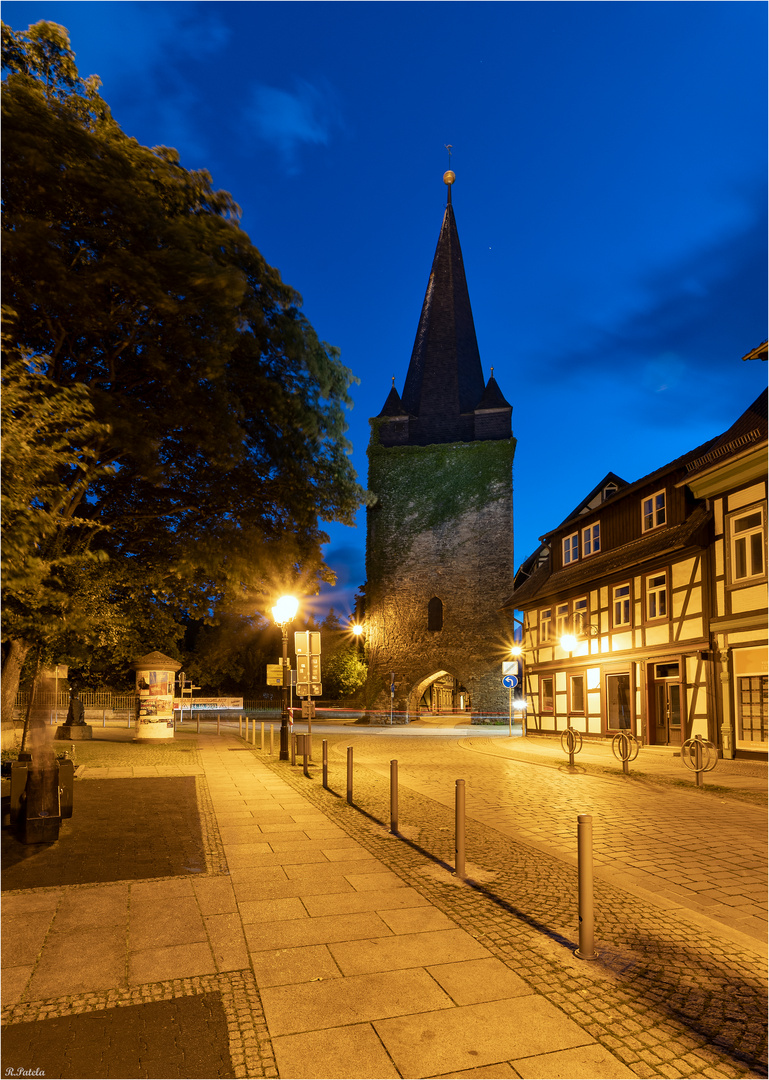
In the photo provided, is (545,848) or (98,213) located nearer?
(545,848)

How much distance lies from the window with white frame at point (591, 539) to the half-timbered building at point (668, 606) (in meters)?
0.07

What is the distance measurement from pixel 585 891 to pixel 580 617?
23.2m

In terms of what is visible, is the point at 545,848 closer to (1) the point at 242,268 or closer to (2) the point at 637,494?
(1) the point at 242,268

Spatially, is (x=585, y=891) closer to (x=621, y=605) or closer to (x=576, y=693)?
(x=621, y=605)

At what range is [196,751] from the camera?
800 inches

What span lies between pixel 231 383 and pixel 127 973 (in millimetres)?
A: 8189

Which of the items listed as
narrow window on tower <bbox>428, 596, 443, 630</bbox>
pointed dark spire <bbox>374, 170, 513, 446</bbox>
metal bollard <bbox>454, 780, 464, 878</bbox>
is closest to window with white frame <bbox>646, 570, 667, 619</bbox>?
metal bollard <bbox>454, 780, 464, 878</bbox>

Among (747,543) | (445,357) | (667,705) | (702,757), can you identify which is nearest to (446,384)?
(445,357)

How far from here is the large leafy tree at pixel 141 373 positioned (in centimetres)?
873

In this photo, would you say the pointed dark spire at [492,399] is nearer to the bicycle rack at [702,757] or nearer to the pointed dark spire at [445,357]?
the pointed dark spire at [445,357]

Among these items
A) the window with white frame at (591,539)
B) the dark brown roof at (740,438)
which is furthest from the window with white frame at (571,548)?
the dark brown roof at (740,438)

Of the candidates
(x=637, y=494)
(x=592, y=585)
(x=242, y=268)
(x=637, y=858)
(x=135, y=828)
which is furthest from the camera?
(x=592, y=585)

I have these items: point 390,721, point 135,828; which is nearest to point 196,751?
point 135,828

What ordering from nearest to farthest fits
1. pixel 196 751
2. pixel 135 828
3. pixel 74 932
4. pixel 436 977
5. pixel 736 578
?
pixel 436 977 → pixel 74 932 → pixel 135 828 → pixel 736 578 → pixel 196 751
